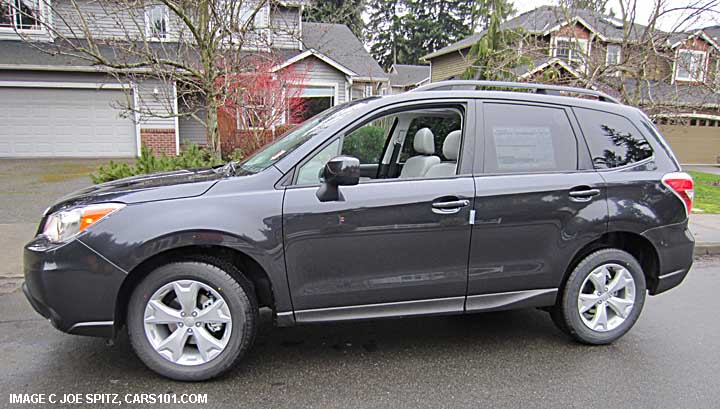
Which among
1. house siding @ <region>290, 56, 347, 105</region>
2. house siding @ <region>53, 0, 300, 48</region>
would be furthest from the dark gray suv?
house siding @ <region>290, 56, 347, 105</region>

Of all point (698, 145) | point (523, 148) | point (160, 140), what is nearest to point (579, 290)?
point (523, 148)

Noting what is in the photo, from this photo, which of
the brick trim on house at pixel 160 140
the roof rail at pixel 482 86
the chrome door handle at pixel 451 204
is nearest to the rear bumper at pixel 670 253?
the roof rail at pixel 482 86

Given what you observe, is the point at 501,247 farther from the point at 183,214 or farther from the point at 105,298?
the point at 105,298

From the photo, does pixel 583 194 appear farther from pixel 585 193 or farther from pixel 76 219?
pixel 76 219

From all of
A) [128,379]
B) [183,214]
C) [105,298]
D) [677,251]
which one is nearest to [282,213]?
[183,214]

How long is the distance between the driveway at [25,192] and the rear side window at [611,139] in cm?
565

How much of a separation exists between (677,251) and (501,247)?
61.8 inches

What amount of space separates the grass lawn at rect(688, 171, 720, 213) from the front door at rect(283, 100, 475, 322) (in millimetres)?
8926

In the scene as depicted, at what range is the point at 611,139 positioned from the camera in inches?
149

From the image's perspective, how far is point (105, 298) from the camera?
289 cm

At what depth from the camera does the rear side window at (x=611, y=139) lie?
3.71m

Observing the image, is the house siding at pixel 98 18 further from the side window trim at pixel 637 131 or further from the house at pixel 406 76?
the house at pixel 406 76

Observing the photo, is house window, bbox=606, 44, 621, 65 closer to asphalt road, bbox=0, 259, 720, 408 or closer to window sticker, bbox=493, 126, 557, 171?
window sticker, bbox=493, 126, 557, 171

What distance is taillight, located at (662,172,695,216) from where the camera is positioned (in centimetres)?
376
